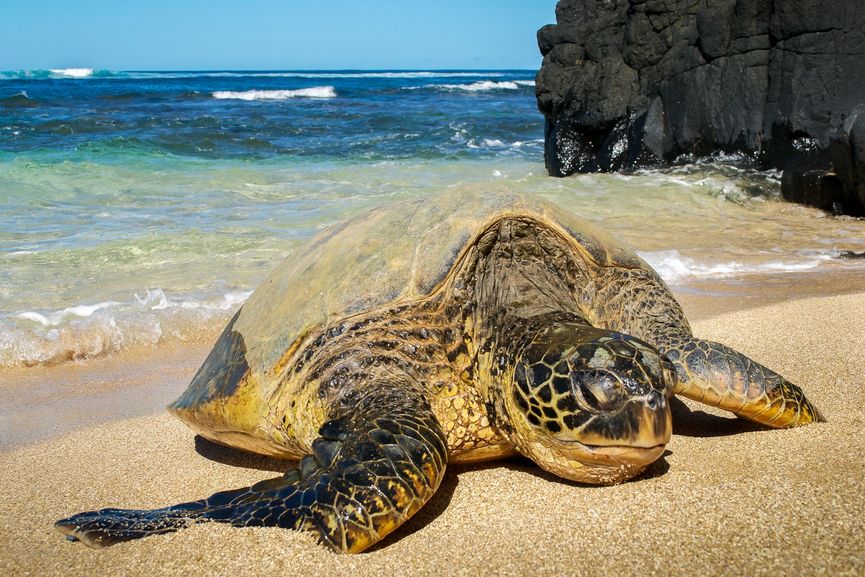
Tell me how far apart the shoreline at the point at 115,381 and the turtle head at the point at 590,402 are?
2354 mm

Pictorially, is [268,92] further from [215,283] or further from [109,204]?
[215,283]

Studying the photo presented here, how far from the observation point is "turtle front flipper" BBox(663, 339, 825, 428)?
275 cm

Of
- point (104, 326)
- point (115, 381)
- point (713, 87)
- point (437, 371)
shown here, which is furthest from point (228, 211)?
point (713, 87)

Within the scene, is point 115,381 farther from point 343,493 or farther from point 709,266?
point 709,266

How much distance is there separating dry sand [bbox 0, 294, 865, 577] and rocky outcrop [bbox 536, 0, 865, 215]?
708 cm

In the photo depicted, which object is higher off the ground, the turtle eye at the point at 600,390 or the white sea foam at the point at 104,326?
the turtle eye at the point at 600,390

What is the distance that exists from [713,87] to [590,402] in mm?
10995

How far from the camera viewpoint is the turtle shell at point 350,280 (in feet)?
9.21

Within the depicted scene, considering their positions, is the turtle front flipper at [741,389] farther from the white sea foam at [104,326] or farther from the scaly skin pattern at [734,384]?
the white sea foam at [104,326]

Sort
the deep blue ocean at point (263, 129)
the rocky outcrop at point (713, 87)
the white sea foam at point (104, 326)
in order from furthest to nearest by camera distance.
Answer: the deep blue ocean at point (263, 129), the rocky outcrop at point (713, 87), the white sea foam at point (104, 326)

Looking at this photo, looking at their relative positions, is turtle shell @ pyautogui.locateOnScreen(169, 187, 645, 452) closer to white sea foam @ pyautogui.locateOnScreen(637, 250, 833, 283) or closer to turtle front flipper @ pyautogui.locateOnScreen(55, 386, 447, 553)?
turtle front flipper @ pyautogui.locateOnScreen(55, 386, 447, 553)

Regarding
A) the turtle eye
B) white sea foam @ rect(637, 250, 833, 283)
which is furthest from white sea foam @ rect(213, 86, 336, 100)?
the turtle eye

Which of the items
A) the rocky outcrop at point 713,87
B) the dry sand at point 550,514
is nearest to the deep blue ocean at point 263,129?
the rocky outcrop at point 713,87

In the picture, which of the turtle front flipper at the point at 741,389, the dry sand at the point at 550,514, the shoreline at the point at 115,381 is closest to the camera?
the dry sand at the point at 550,514
